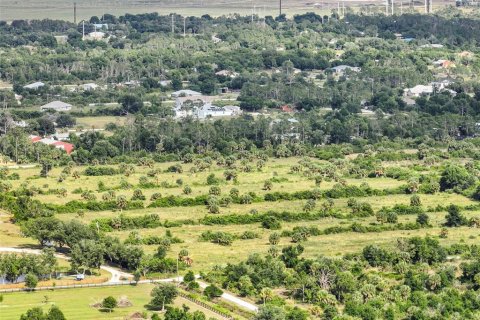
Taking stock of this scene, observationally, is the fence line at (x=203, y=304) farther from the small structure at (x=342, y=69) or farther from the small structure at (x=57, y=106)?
the small structure at (x=342, y=69)

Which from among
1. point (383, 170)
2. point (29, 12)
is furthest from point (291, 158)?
point (29, 12)

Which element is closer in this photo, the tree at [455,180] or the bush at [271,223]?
the bush at [271,223]

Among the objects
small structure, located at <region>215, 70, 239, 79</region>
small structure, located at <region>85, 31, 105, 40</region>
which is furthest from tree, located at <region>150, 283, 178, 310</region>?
small structure, located at <region>85, 31, 105, 40</region>

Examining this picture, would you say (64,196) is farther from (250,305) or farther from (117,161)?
(250,305)

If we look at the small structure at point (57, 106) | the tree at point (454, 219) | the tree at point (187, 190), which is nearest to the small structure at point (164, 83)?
the small structure at point (57, 106)

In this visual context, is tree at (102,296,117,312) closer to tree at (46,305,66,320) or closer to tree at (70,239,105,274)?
tree at (46,305,66,320)

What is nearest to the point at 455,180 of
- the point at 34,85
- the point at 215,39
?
the point at 34,85
